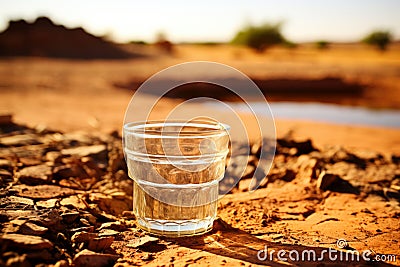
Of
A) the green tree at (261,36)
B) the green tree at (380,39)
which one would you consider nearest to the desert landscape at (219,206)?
the green tree at (261,36)

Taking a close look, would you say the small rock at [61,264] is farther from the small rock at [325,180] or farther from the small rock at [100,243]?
the small rock at [325,180]

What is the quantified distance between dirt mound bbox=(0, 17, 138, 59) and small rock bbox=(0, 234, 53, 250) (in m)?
33.9

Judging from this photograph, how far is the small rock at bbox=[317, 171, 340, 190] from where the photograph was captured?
4027mm

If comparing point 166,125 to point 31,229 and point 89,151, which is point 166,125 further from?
point 89,151

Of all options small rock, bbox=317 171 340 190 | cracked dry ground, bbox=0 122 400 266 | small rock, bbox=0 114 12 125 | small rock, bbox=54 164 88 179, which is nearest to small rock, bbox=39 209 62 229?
cracked dry ground, bbox=0 122 400 266

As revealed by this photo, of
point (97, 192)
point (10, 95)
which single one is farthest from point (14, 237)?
point (10, 95)

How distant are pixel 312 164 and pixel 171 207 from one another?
6.29ft

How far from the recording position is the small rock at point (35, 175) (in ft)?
12.4

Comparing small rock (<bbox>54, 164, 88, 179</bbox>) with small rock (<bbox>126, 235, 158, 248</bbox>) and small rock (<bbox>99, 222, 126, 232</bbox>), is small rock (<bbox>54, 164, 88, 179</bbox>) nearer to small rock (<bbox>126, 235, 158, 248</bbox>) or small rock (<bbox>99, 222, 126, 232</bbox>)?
small rock (<bbox>99, 222, 126, 232</bbox>)

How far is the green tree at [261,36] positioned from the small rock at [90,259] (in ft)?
154

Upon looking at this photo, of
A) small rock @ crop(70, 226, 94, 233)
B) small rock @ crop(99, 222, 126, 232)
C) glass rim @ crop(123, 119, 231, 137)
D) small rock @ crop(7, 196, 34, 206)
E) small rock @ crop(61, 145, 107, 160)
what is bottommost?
small rock @ crop(99, 222, 126, 232)

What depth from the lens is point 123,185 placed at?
4113 mm

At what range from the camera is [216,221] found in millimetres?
3223

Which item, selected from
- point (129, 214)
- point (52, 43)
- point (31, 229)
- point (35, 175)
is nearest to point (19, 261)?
point (31, 229)
